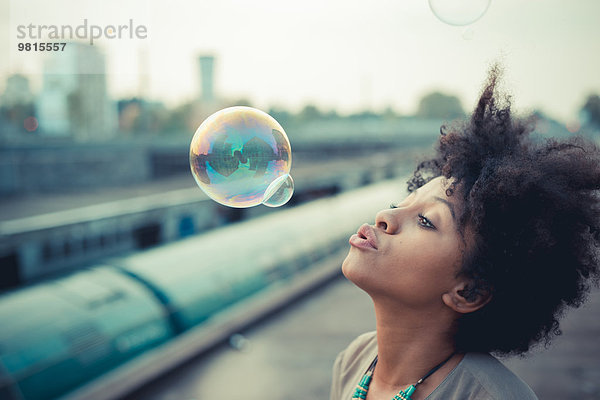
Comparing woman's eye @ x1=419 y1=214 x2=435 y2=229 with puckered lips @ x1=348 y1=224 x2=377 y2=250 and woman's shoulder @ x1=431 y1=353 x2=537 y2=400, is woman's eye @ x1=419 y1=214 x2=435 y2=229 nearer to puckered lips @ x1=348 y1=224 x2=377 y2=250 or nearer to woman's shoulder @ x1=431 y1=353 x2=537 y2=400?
puckered lips @ x1=348 y1=224 x2=377 y2=250

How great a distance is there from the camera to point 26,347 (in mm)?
5969

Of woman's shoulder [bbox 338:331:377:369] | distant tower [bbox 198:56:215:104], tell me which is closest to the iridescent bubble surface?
woman's shoulder [bbox 338:331:377:369]

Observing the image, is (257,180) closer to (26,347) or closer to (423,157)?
(423,157)

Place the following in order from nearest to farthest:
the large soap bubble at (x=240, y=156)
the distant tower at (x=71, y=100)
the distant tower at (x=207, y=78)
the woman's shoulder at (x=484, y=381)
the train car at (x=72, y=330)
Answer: the woman's shoulder at (x=484, y=381)
the large soap bubble at (x=240, y=156)
the train car at (x=72, y=330)
the distant tower at (x=71, y=100)
the distant tower at (x=207, y=78)

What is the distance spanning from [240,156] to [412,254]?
1416 mm

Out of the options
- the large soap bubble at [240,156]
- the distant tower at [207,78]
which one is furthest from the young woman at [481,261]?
the distant tower at [207,78]

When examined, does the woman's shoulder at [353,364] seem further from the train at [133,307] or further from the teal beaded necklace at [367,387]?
the train at [133,307]

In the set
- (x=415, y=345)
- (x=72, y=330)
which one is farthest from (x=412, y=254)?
(x=72, y=330)

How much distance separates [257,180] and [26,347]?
4.49 m

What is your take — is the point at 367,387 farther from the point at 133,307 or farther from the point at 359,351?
the point at 133,307

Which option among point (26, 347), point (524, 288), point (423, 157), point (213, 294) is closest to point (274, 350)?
point (213, 294)

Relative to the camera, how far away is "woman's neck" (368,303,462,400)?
1840mm

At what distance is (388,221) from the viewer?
183 cm

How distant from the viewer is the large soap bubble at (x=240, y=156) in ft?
9.55
